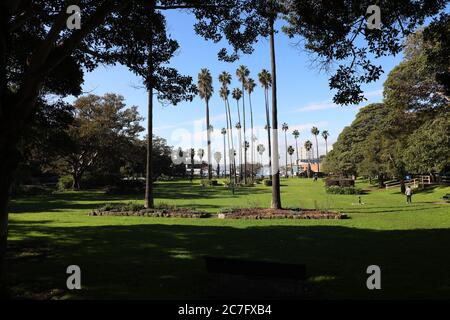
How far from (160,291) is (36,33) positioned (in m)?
10.1

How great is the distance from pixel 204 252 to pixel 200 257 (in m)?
0.72

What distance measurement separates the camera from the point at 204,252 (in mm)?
11031

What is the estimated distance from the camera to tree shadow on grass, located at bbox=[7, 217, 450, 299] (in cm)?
737

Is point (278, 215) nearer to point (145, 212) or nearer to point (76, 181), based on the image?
point (145, 212)

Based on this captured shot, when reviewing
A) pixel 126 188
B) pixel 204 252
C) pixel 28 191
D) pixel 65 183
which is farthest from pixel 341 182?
pixel 204 252

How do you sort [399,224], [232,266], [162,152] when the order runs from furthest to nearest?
[162,152] < [399,224] < [232,266]

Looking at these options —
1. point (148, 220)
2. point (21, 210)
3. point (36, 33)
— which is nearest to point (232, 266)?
point (36, 33)

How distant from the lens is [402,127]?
35.3m

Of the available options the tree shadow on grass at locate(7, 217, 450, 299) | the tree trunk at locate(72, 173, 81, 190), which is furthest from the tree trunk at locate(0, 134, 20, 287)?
the tree trunk at locate(72, 173, 81, 190)

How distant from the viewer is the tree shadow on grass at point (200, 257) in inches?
290

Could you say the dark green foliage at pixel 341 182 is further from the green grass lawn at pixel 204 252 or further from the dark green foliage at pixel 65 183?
the dark green foliage at pixel 65 183

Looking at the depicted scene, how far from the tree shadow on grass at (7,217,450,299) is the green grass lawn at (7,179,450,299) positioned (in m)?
0.02

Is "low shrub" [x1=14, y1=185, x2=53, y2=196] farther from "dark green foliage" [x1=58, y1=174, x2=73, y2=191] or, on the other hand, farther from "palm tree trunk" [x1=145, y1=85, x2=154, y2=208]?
"palm tree trunk" [x1=145, y1=85, x2=154, y2=208]
